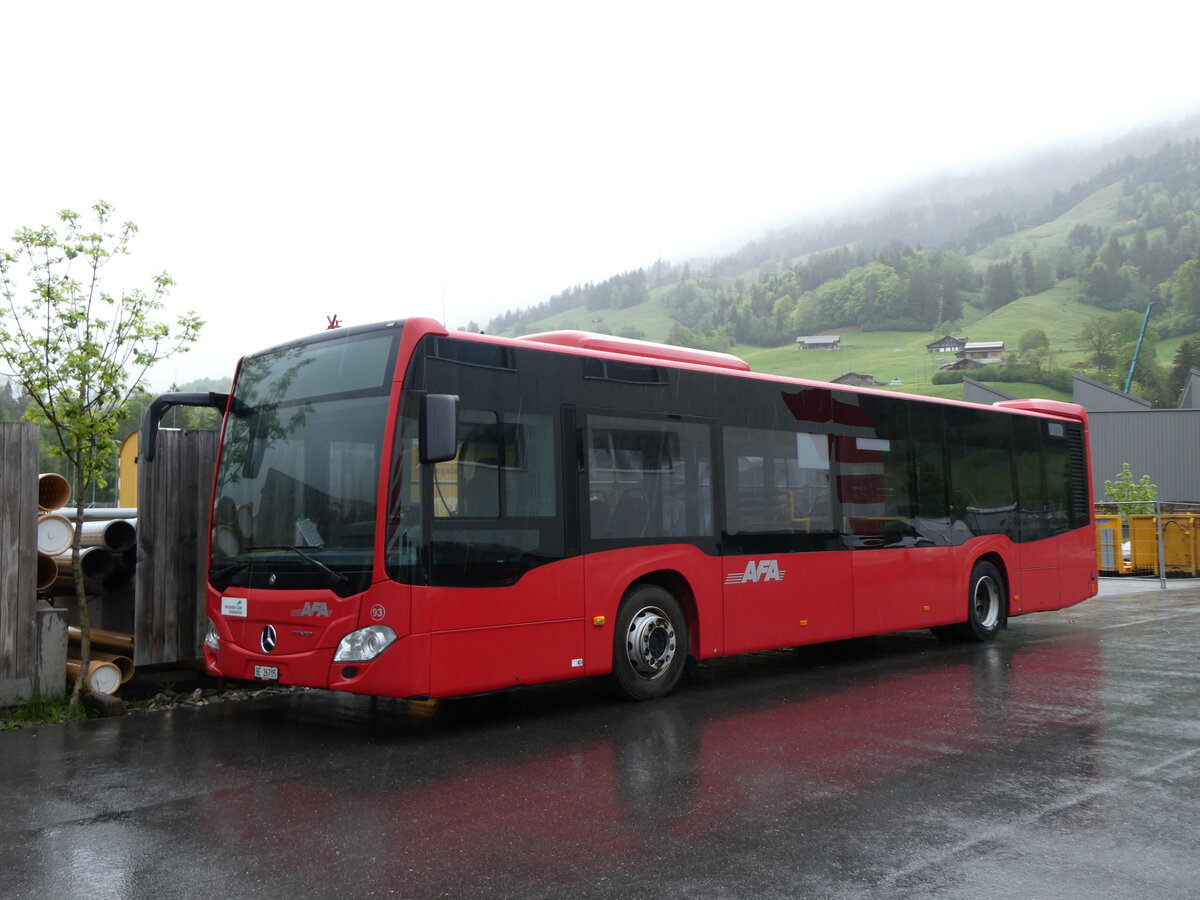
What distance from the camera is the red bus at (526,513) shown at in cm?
743

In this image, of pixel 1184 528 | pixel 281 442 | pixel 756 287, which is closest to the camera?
pixel 281 442

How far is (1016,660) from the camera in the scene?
464 inches

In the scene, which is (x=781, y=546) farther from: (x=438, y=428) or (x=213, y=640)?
(x=213, y=640)

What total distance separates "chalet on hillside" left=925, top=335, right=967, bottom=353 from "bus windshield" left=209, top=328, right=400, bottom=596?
460ft

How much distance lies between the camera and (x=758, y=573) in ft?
33.2

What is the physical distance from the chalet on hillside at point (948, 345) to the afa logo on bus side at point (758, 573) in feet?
450

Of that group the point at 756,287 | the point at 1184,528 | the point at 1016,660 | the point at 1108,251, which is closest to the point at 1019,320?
the point at 1108,251

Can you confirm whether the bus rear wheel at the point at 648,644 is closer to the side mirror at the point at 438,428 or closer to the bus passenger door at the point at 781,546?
the bus passenger door at the point at 781,546

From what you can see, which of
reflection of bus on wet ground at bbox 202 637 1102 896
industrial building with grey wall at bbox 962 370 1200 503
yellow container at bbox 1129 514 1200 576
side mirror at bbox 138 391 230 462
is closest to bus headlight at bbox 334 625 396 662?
reflection of bus on wet ground at bbox 202 637 1102 896

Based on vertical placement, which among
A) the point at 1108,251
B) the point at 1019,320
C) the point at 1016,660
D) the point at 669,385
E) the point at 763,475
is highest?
the point at 1108,251

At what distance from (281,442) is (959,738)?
542 centimetres

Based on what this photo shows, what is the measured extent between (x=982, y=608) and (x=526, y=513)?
7.76 metres

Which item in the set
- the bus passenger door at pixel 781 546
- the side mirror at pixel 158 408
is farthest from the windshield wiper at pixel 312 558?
the bus passenger door at pixel 781 546

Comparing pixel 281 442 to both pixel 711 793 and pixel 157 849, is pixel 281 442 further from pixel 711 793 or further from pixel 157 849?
pixel 711 793
